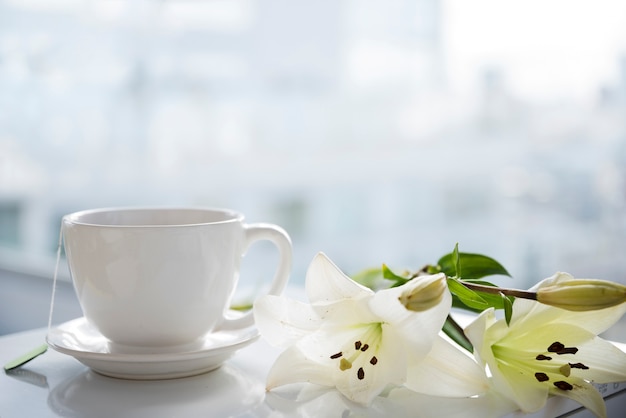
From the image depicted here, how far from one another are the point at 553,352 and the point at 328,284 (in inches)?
5.7

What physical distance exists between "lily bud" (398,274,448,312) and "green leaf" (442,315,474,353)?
128 millimetres

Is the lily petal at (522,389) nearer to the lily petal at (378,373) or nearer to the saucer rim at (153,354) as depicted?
the lily petal at (378,373)

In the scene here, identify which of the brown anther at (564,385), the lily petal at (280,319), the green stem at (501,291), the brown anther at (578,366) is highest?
the green stem at (501,291)

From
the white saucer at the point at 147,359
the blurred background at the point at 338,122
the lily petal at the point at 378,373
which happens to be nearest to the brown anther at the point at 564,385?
the lily petal at the point at 378,373

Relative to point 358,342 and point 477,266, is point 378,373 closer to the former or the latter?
point 358,342

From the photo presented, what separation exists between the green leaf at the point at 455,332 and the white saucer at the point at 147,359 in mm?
138

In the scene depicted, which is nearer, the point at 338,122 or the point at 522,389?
the point at 522,389

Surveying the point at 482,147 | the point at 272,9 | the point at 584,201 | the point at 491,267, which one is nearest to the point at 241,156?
the point at 272,9

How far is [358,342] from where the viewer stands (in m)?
0.42

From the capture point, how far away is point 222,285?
1.61ft

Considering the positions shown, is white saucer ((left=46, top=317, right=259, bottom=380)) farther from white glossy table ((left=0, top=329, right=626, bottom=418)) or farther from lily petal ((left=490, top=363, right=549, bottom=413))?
lily petal ((left=490, top=363, right=549, bottom=413))

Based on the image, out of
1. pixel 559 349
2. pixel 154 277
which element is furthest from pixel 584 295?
pixel 154 277

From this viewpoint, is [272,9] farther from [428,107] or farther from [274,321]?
[274,321]

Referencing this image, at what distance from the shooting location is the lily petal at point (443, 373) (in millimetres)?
421
